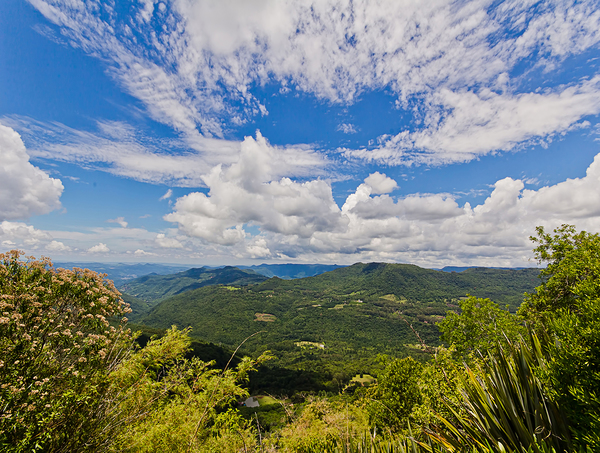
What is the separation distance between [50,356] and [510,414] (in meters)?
6.26

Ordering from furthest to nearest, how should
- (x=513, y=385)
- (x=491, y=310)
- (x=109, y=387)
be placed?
(x=491, y=310)
(x=109, y=387)
(x=513, y=385)

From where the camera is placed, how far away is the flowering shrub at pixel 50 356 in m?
2.93

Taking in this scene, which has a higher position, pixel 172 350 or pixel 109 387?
pixel 109 387

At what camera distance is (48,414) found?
3.14 meters

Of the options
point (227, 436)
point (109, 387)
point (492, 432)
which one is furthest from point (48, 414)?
point (492, 432)

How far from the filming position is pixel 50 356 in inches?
136

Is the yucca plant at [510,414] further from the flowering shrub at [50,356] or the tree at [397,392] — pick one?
the tree at [397,392]

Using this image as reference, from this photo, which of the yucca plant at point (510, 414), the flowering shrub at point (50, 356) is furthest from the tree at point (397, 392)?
the flowering shrub at point (50, 356)

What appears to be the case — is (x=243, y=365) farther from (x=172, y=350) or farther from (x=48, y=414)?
(x=48, y=414)

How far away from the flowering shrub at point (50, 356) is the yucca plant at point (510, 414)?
4996 mm

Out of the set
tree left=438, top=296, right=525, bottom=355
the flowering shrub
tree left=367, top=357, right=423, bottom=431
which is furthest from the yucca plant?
tree left=438, top=296, right=525, bottom=355

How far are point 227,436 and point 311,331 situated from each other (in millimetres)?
207226

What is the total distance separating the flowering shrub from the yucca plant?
500 cm

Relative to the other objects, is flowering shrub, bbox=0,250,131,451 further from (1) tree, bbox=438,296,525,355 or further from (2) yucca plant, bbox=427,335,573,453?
(1) tree, bbox=438,296,525,355
